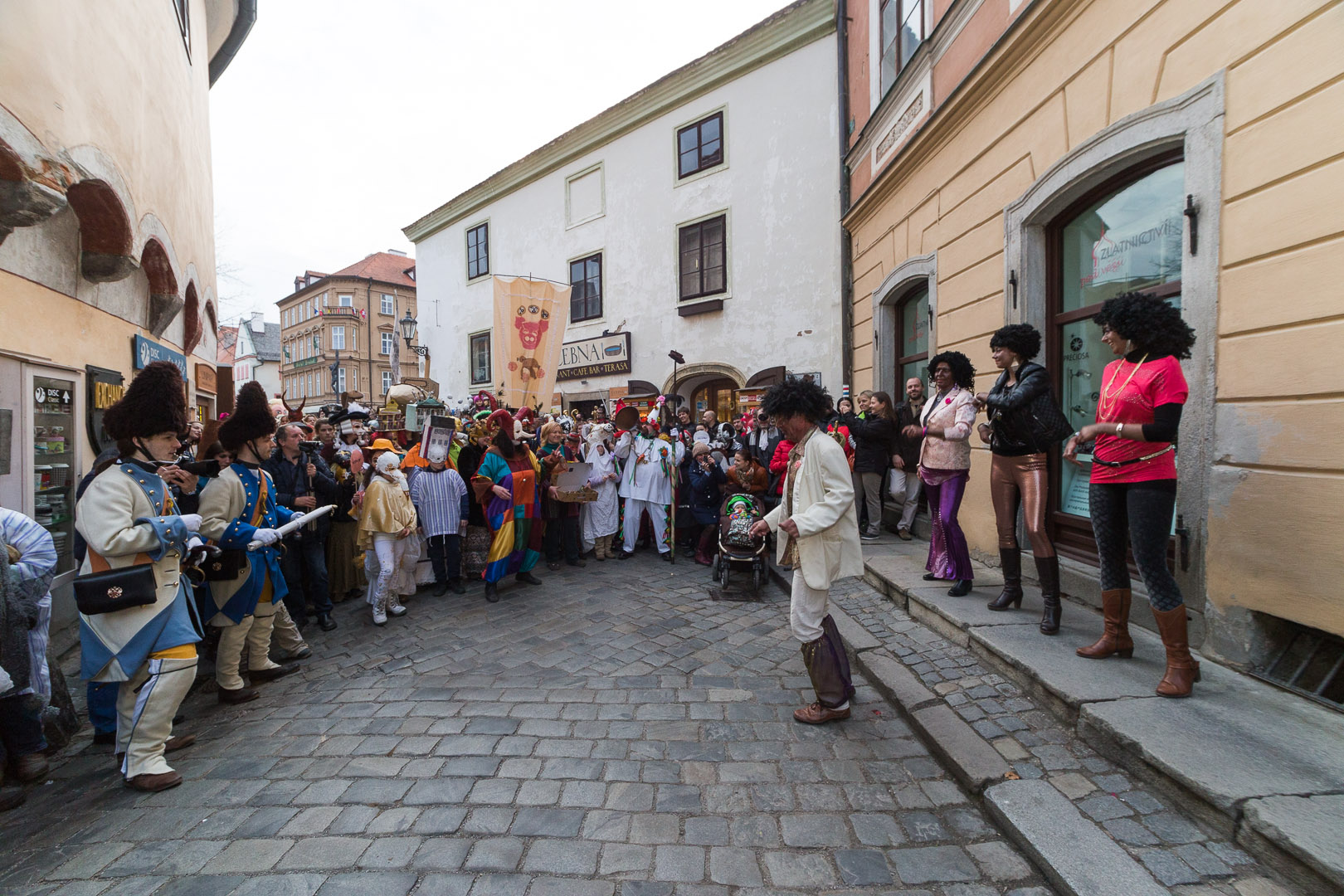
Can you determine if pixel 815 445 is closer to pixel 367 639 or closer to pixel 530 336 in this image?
pixel 367 639

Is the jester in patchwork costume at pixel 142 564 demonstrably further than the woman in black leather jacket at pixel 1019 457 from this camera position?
No

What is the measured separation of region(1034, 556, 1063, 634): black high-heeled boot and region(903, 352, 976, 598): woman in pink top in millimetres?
818

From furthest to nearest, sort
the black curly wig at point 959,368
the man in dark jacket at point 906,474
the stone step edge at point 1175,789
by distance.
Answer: the man in dark jacket at point 906,474 → the black curly wig at point 959,368 → the stone step edge at point 1175,789

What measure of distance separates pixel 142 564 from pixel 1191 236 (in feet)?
19.7

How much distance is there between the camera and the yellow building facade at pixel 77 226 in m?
4.36

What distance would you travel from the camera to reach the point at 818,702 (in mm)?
3398

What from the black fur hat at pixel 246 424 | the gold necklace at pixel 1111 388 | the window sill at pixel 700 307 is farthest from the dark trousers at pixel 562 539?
the window sill at pixel 700 307

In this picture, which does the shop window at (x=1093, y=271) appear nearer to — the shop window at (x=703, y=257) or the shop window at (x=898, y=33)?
the shop window at (x=898, y=33)

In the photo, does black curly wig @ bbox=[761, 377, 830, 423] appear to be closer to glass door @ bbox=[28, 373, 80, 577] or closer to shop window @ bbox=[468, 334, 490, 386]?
glass door @ bbox=[28, 373, 80, 577]

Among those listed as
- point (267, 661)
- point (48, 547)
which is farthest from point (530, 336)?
point (48, 547)

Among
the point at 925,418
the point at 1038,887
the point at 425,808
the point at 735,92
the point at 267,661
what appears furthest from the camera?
the point at 735,92

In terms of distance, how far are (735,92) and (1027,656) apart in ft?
44.3

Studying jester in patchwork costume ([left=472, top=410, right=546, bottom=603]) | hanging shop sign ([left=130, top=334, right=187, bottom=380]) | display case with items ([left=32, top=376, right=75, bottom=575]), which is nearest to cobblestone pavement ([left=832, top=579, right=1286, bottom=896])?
jester in patchwork costume ([left=472, top=410, right=546, bottom=603])

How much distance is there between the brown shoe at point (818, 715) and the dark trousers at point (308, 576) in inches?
165
